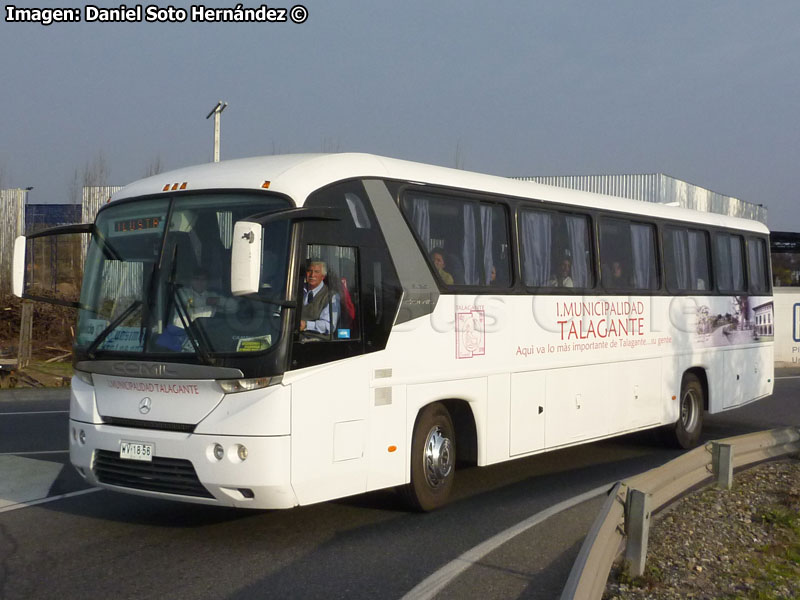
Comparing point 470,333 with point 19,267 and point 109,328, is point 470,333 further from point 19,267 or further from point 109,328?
point 19,267

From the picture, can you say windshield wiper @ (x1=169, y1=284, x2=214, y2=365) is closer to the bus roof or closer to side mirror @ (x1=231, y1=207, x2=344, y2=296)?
side mirror @ (x1=231, y1=207, x2=344, y2=296)

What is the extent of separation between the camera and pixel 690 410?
1367 centimetres

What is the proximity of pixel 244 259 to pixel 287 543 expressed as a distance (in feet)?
7.98

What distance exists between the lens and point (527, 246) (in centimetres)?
1030

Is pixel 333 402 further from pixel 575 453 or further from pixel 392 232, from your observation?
pixel 575 453

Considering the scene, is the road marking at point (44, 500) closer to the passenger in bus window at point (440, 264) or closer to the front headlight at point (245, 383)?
the front headlight at point (245, 383)

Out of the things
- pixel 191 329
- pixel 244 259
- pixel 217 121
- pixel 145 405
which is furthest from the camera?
pixel 217 121

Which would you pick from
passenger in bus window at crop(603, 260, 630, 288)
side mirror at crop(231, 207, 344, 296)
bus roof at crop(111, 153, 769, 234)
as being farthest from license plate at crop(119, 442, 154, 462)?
passenger in bus window at crop(603, 260, 630, 288)

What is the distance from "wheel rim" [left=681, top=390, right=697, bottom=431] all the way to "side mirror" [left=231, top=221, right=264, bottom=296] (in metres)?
8.73

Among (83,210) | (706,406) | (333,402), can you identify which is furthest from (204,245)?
(83,210)

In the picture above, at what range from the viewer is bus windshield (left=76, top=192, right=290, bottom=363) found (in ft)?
23.6

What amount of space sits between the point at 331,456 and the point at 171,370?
A: 4.60ft

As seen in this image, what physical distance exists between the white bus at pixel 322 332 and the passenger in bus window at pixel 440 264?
0.07ft

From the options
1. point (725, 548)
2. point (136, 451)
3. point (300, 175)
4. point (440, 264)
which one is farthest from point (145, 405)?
point (725, 548)
